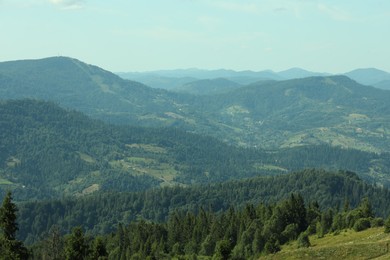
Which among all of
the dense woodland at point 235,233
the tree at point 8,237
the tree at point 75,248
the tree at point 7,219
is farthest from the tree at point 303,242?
the tree at point 7,219

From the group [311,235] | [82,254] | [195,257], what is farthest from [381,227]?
[82,254]

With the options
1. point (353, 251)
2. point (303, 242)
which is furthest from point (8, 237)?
point (303, 242)

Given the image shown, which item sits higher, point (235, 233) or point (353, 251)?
point (353, 251)

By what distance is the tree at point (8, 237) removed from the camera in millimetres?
60094

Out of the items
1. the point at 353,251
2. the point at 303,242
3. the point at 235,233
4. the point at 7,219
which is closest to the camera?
the point at 7,219

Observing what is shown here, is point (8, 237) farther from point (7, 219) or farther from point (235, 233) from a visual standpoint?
point (235, 233)

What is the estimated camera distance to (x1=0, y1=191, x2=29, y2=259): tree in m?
60.1

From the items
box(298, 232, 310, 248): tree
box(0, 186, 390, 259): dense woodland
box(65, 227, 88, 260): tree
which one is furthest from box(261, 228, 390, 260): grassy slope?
box(65, 227, 88, 260): tree

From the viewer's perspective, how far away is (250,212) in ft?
488

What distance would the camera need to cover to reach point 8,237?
60844 mm

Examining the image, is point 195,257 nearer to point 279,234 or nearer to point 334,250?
point 279,234

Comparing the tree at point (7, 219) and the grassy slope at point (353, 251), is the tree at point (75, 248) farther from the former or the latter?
the grassy slope at point (353, 251)

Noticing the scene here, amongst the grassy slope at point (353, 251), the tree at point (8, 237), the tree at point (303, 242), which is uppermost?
the tree at point (8, 237)

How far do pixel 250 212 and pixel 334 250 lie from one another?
7007 centimetres
